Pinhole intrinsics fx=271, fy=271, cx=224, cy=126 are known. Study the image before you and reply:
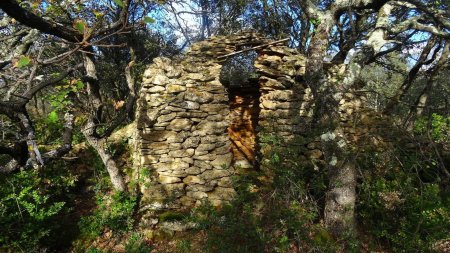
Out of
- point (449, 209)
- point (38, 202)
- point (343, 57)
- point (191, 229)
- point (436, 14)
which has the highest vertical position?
point (436, 14)

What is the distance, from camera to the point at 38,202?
4.01 meters

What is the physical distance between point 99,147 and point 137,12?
710 cm

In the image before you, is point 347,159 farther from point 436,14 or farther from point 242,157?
point 242,157

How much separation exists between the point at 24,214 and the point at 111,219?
1242 mm

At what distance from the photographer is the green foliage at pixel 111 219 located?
14.4ft

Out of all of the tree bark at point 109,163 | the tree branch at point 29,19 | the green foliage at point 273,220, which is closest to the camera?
the tree branch at point 29,19

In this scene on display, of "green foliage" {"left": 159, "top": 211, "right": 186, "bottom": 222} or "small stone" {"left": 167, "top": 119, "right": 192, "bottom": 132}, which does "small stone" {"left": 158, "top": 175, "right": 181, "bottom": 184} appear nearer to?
"green foliage" {"left": 159, "top": 211, "right": 186, "bottom": 222}

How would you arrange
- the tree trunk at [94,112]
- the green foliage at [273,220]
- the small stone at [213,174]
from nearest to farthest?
the green foliage at [273,220] < the tree trunk at [94,112] < the small stone at [213,174]

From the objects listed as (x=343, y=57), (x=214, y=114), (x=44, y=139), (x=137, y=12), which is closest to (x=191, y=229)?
(x=214, y=114)

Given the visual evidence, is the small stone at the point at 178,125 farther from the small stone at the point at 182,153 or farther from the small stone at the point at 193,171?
the small stone at the point at 193,171

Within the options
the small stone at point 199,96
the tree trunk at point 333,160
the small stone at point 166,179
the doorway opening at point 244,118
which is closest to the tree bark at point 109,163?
the small stone at point 166,179

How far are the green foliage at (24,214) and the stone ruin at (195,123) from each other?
148cm

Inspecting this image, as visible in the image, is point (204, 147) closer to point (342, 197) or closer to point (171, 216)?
point (171, 216)

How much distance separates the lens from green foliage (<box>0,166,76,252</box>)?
3840 mm
